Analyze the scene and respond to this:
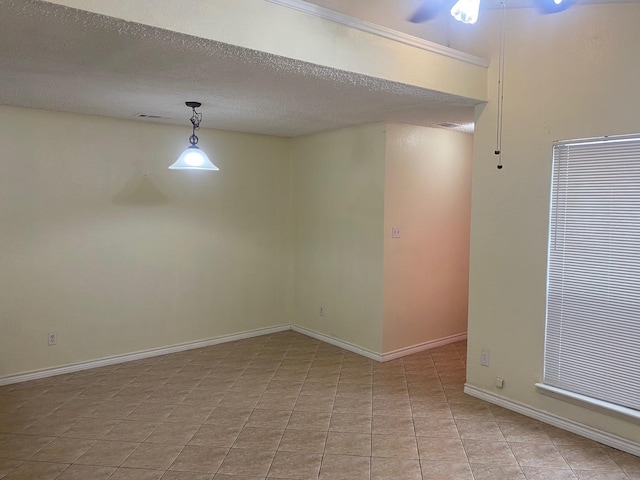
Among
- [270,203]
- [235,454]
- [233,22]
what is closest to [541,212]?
[233,22]

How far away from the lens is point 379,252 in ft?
14.6

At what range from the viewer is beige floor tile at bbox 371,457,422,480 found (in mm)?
2578

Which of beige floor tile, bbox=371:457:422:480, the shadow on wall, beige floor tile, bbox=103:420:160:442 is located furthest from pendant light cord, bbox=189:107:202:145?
beige floor tile, bbox=371:457:422:480

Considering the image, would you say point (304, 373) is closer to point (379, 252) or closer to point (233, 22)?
point (379, 252)

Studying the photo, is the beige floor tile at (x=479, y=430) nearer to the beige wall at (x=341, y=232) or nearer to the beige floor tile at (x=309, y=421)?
the beige floor tile at (x=309, y=421)

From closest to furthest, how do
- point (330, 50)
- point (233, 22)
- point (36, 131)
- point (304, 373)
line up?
point (233, 22) → point (330, 50) → point (36, 131) → point (304, 373)

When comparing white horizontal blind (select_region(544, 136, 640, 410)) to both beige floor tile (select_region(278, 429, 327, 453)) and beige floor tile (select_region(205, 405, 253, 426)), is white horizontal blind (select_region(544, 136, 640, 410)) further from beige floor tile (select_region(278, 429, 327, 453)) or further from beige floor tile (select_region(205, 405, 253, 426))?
beige floor tile (select_region(205, 405, 253, 426))

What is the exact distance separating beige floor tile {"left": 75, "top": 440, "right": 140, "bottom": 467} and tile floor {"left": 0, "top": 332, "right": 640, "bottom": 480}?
1 centimetres

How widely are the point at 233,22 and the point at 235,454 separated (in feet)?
8.05

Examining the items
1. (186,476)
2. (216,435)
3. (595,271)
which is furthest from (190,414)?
(595,271)

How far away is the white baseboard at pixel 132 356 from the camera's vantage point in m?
3.97

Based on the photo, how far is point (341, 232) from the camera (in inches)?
193

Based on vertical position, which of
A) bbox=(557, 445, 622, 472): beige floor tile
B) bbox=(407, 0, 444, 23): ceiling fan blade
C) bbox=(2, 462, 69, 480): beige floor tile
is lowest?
bbox=(2, 462, 69, 480): beige floor tile

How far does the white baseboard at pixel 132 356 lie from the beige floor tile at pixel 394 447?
2548 mm
